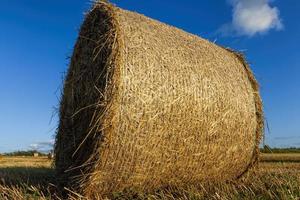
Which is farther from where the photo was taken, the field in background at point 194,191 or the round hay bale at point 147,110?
the round hay bale at point 147,110

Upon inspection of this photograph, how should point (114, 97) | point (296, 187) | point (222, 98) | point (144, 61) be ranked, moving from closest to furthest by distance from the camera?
point (296, 187) → point (114, 97) → point (144, 61) → point (222, 98)

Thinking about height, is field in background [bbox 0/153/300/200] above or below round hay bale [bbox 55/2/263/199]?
below

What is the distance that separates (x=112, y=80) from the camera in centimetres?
616

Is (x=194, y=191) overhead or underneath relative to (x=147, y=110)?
underneath

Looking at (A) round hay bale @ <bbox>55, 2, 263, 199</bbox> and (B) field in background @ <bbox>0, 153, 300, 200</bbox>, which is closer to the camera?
(B) field in background @ <bbox>0, 153, 300, 200</bbox>

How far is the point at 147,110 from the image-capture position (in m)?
6.28

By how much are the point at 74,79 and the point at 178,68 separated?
1990 millimetres

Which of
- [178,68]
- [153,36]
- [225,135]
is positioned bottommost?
[225,135]

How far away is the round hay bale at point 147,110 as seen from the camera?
20.3 feet

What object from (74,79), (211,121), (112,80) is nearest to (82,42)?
(74,79)

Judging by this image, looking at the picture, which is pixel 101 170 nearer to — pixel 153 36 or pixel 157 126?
pixel 157 126

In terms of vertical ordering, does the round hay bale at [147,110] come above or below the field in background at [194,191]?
above

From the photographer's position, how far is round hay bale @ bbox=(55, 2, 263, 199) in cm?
618

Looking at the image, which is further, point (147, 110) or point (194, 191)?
point (194, 191)
